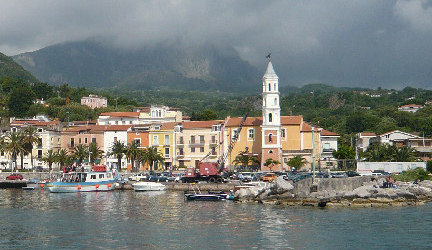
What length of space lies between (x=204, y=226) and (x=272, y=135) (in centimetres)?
4945

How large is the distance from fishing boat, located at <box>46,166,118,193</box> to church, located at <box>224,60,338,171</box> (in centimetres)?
2358

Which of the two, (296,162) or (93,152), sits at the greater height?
(93,152)

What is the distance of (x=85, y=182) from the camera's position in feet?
262

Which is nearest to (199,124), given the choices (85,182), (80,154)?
(80,154)

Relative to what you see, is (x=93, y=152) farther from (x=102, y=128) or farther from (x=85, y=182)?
(x=85, y=182)

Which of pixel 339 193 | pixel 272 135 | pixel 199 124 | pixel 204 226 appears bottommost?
pixel 204 226

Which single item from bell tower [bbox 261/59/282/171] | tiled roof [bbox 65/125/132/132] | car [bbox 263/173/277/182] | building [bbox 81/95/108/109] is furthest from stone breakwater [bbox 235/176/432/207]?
building [bbox 81/95/108/109]

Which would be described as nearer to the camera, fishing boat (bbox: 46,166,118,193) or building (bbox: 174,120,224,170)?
fishing boat (bbox: 46,166,118,193)

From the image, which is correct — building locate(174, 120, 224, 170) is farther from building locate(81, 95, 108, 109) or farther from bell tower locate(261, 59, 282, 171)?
building locate(81, 95, 108, 109)

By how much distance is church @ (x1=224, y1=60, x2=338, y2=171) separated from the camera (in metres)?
94.7

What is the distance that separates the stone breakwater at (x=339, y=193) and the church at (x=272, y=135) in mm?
28665

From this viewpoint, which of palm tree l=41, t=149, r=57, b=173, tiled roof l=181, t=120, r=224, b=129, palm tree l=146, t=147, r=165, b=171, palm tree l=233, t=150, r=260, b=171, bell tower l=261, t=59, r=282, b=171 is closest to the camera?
bell tower l=261, t=59, r=282, b=171

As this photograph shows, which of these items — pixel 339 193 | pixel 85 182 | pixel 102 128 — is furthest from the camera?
pixel 102 128

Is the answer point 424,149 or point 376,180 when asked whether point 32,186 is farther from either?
point 424,149
